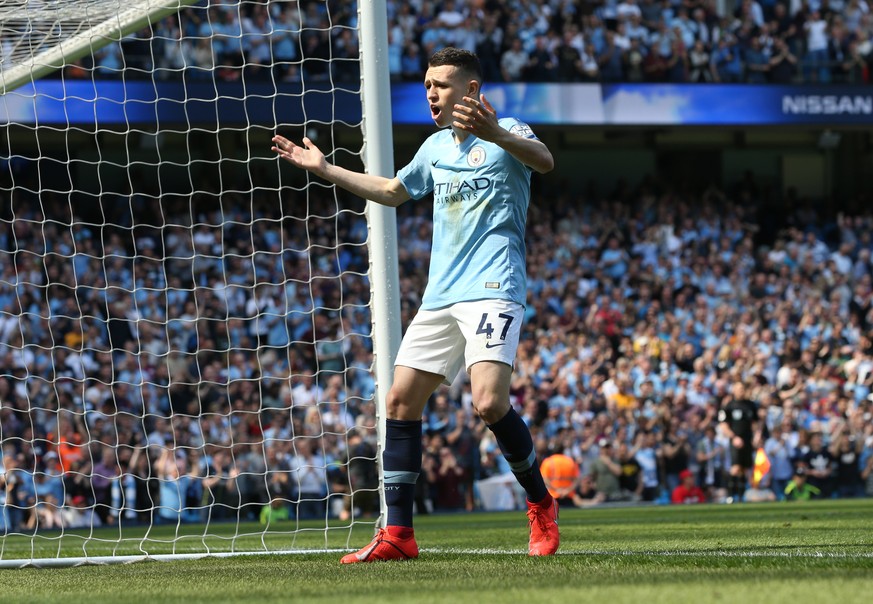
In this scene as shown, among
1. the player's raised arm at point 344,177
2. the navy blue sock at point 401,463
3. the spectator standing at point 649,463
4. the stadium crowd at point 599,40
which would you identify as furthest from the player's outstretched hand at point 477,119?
the stadium crowd at point 599,40

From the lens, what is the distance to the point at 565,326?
20.5 metres

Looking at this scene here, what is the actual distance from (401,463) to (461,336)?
61 centimetres

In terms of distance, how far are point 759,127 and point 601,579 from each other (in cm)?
2092

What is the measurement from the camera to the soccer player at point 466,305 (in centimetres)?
558

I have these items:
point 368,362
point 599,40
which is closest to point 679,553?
point 368,362

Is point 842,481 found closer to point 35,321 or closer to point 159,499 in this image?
point 159,499

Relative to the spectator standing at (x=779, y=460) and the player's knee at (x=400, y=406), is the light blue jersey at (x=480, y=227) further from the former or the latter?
the spectator standing at (x=779, y=460)

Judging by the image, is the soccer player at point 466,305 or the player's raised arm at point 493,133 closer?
the player's raised arm at point 493,133

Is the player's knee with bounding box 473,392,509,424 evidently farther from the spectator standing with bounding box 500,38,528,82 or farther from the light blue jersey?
the spectator standing with bounding box 500,38,528,82

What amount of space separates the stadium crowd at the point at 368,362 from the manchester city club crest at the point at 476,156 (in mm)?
7840

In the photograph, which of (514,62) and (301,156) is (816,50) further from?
(301,156)

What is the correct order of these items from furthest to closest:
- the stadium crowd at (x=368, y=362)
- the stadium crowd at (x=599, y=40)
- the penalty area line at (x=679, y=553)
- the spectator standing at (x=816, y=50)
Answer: the spectator standing at (x=816, y=50), the stadium crowd at (x=599, y=40), the stadium crowd at (x=368, y=362), the penalty area line at (x=679, y=553)

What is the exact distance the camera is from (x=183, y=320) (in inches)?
445

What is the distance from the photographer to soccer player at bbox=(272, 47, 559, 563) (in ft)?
18.3
